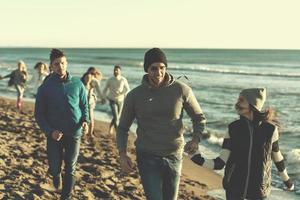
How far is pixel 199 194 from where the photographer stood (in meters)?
8.23

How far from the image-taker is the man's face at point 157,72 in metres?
4.35

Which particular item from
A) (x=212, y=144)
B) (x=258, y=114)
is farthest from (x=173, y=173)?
(x=212, y=144)

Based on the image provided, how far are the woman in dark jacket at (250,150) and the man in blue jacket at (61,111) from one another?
221 cm

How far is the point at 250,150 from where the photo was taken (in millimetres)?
4012

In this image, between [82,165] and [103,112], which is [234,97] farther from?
[82,165]

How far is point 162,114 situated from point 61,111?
1802 millimetres

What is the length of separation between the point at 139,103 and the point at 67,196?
217 centimetres

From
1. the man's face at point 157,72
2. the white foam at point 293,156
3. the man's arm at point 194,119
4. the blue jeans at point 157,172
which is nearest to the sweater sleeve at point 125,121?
the blue jeans at point 157,172

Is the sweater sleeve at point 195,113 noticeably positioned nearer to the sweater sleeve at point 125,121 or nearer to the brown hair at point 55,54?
the sweater sleeve at point 125,121

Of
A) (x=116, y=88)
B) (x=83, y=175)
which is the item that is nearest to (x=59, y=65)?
(x=83, y=175)

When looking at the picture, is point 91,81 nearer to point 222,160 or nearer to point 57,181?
point 57,181

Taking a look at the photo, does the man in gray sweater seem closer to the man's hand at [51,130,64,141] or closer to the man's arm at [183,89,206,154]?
the man's arm at [183,89,206,154]

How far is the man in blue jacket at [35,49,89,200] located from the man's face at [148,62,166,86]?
1.71 metres

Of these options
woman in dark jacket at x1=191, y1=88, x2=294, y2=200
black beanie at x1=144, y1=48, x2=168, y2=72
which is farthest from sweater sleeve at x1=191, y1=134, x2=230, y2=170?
black beanie at x1=144, y1=48, x2=168, y2=72
